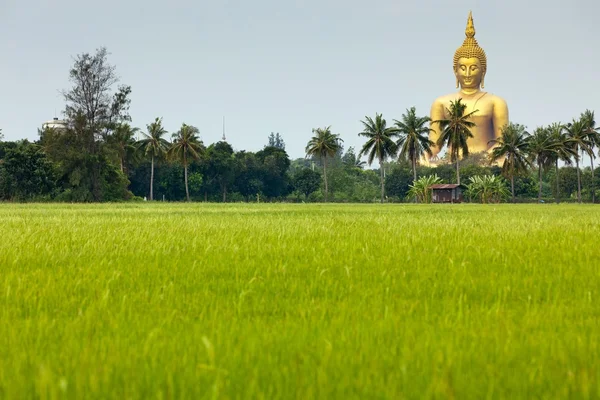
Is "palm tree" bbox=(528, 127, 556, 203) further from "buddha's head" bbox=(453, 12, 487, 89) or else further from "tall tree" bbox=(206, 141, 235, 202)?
"tall tree" bbox=(206, 141, 235, 202)

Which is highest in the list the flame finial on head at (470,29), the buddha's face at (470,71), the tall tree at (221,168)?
the flame finial on head at (470,29)

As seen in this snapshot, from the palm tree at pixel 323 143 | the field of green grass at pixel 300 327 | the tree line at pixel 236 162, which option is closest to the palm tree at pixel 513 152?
the tree line at pixel 236 162

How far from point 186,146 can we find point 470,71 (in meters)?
61.1

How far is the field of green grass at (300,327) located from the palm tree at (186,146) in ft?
261

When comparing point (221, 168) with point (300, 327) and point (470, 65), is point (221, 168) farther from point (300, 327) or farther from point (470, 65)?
point (300, 327)

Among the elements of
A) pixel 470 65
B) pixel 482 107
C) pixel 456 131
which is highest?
pixel 470 65

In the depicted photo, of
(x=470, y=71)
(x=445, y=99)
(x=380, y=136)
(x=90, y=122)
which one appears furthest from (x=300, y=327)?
(x=470, y=71)

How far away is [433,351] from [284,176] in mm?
99749

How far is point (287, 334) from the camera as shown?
8.77ft

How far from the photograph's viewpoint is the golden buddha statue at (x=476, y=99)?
112812 mm

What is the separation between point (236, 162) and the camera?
316 feet

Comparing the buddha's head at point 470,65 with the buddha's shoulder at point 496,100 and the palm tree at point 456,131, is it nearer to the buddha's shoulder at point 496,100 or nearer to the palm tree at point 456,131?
the buddha's shoulder at point 496,100

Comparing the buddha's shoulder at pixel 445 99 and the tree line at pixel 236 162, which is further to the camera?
the buddha's shoulder at pixel 445 99

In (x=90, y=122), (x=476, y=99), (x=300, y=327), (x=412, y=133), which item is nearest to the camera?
(x=300, y=327)
